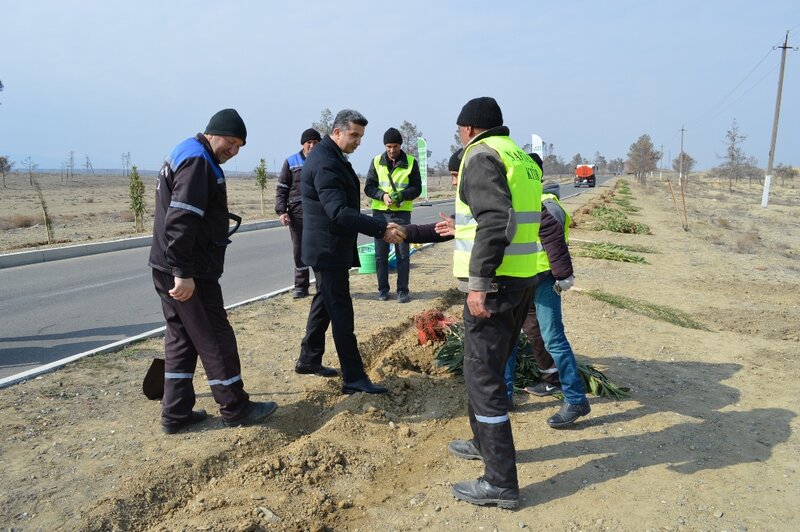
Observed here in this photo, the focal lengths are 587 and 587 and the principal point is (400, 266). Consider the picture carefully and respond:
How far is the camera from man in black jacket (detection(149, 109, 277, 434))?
351 cm

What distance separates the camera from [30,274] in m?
10.2

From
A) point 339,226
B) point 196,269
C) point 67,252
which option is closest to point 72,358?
point 196,269

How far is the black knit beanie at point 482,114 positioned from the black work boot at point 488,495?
1901 millimetres

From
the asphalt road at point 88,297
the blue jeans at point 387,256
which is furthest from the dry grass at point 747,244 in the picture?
the asphalt road at point 88,297

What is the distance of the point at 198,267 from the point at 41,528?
1596 mm

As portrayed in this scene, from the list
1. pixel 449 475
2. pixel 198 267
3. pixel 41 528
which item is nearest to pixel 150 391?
pixel 198 267

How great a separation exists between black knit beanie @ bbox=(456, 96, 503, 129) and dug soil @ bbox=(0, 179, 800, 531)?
201cm

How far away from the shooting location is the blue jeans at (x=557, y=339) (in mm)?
4062

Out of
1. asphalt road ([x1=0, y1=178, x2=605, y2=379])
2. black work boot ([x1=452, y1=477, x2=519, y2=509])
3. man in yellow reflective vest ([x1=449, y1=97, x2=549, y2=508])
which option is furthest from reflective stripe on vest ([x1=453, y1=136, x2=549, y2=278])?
asphalt road ([x1=0, y1=178, x2=605, y2=379])

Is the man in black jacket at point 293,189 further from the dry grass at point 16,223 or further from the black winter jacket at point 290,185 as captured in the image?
the dry grass at point 16,223

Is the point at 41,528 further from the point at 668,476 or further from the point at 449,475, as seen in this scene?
the point at 668,476

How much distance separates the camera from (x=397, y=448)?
12.6 ft

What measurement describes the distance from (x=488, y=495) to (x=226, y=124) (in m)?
2.70

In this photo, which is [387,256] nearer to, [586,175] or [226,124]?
[226,124]
